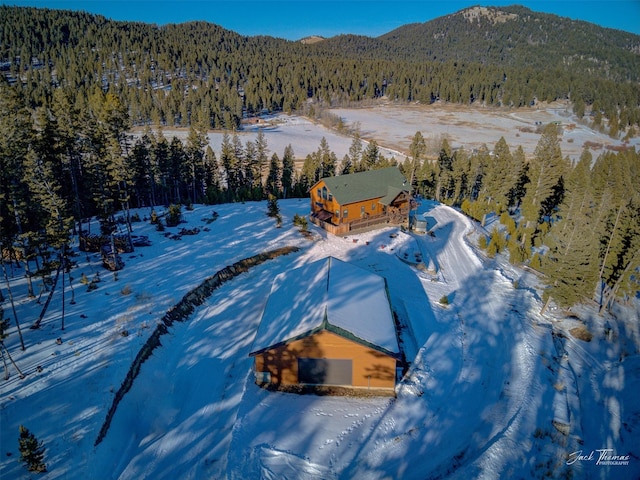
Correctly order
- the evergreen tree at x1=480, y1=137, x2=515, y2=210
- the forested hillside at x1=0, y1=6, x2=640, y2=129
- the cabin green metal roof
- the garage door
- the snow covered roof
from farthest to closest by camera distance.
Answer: the forested hillside at x1=0, y1=6, x2=640, y2=129, the evergreen tree at x1=480, y1=137, x2=515, y2=210, the cabin green metal roof, the garage door, the snow covered roof

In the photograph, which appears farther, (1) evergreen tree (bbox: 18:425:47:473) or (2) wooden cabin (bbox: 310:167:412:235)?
(2) wooden cabin (bbox: 310:167:412:235)

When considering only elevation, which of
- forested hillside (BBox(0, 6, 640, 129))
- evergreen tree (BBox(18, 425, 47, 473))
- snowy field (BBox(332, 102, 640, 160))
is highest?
forested hillside (BBox(0, 6, 640, 129))

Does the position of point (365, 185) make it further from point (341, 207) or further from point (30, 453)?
point (30, 453)

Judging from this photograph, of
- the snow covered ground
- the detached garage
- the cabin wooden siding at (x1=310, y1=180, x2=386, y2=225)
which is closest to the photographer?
the snow covered ground

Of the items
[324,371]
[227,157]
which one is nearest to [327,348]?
[324,371]

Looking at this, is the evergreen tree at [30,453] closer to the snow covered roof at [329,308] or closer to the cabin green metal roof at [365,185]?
the snow covered roof at [329,308]

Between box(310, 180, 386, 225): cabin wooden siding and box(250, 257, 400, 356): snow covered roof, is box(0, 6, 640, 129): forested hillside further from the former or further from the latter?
box(250, 257, 400, 356): snow covered roof

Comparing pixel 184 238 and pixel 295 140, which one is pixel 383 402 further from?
pixel 295 140

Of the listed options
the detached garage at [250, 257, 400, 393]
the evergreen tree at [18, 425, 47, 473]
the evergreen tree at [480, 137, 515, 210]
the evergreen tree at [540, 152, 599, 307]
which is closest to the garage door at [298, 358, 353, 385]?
the detached garage at [250, 257, 400, 393]
